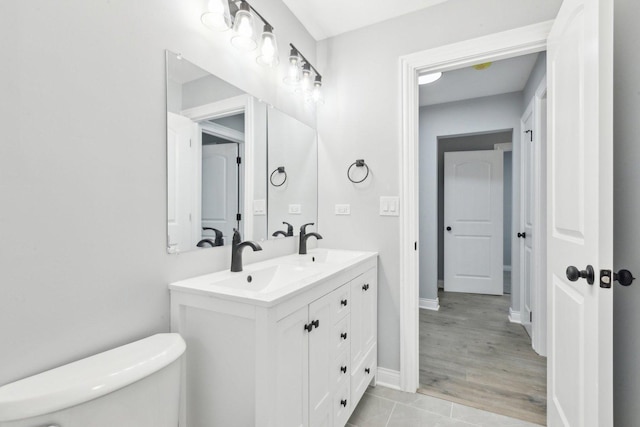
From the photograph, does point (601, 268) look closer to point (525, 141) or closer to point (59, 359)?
point (59, 359)

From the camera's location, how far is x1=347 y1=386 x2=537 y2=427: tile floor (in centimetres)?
168

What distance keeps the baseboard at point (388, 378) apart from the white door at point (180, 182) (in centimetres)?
156

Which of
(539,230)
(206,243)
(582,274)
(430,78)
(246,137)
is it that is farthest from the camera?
(430,78)

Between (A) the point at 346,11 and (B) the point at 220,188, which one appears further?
(A) the point at 346,11

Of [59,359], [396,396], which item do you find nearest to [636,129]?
[396,396]

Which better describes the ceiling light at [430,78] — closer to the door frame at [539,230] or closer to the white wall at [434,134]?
the door frame at [539,230]

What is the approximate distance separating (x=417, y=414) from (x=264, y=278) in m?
1.20

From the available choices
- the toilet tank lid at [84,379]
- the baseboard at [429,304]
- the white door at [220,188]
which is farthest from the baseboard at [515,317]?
the toilet tank lid at [84,379]

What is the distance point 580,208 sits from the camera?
1188 mm

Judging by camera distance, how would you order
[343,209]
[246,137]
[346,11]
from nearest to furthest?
1. [246,137]
2. [346,11]
3. [343,209]

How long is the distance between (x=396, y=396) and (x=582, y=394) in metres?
1.05

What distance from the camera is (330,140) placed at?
7.59ft

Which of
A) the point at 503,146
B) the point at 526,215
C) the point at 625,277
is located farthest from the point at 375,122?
the point at 503,146

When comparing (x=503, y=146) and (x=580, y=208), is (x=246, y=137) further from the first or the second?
(x=503, y=146)
